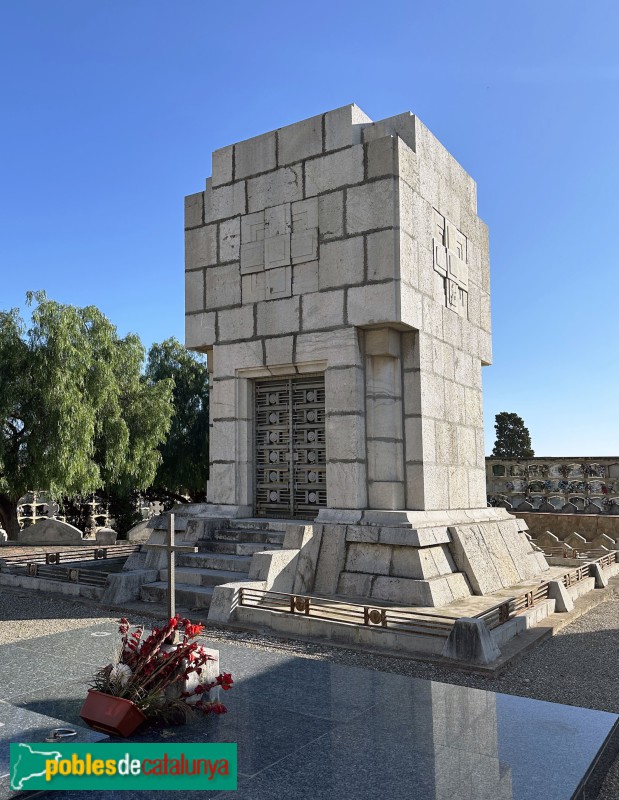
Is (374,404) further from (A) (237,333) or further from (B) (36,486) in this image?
(B) (36,486)

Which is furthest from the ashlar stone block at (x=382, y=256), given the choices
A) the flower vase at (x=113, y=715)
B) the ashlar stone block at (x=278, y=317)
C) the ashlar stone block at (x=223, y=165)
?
the flower vase at (x=113, y=715)

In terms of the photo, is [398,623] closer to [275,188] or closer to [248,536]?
[248,536]

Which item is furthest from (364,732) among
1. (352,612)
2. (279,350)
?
(279,350)

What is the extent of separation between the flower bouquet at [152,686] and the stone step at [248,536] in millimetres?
4839

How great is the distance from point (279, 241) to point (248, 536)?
435 cm

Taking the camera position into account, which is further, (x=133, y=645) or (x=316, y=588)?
(x=316, y=588)

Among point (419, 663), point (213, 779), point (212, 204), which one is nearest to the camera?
point (213, 779)

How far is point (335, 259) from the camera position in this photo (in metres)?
9.53

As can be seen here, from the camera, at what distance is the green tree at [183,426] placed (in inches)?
1066

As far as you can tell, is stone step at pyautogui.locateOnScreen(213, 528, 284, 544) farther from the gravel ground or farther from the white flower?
the white flower

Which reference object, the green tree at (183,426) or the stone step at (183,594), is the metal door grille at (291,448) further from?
the green tree at (183,426)

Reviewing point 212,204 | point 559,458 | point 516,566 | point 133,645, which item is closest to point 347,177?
point 212,204

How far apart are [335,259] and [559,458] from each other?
13.6 meters

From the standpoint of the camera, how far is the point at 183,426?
27.7 meters
